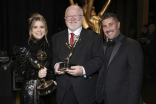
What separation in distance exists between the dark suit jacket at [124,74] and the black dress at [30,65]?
68cm

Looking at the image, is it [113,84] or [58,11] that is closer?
[113,84]

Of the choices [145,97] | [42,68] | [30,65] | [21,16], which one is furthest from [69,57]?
[21,16]

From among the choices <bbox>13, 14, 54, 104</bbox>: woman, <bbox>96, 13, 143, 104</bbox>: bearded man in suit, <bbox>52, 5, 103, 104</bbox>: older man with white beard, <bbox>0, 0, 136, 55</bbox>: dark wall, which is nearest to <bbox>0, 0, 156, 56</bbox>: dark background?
<bbox>0, 0, 136, 55</bbox>: dark wall

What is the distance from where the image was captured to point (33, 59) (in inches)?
63.9

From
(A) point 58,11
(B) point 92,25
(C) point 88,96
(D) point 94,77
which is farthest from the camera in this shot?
(A) point 58,11

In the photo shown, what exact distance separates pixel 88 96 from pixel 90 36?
616 millimetres

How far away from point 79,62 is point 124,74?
1.47 feet

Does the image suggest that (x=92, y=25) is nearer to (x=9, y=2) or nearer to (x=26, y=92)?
(x=9, y=2)

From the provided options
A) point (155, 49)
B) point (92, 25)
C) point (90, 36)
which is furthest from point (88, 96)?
point (155, 49)

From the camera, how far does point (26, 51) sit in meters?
1.67

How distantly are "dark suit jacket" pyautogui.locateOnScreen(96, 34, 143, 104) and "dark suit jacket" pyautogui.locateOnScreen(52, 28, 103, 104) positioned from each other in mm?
143

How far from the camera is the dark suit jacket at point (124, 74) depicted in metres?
1.42

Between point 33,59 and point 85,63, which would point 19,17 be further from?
point 85,63

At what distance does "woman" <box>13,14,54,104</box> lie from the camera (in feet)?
5.44
